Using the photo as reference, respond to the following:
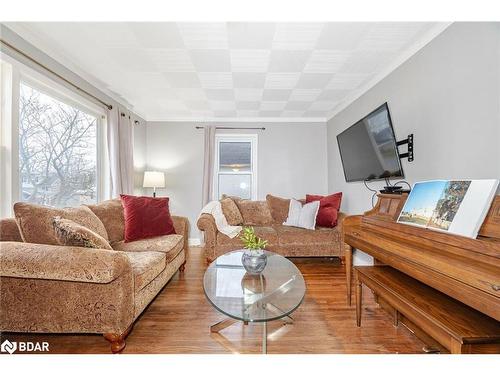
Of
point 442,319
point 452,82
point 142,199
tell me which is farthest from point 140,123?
→ point 442,319

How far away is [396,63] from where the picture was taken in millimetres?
2416

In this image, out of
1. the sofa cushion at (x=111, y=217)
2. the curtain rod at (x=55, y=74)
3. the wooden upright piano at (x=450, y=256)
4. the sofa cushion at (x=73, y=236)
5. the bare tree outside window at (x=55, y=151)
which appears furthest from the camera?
the sofa cushion at (x=111, y=217)

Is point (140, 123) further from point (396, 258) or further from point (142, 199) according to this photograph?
point (396, 258)

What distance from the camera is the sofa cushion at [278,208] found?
3.81 m

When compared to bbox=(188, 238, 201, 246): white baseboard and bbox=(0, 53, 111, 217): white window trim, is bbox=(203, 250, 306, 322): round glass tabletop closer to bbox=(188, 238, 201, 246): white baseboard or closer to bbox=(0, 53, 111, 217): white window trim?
bbox=(0, 53, 111, 217): white window trim

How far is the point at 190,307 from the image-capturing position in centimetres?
204

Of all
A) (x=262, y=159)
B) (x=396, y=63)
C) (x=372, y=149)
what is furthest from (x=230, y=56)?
(x=262, y=159)

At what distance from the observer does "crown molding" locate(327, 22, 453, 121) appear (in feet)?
6.24

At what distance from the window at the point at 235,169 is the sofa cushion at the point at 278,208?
28.8 inches

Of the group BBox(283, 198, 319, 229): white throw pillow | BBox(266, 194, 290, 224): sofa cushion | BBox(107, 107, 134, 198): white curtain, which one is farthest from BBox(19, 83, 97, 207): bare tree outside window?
BBox(283, 198, 319, 229): white throw pillow

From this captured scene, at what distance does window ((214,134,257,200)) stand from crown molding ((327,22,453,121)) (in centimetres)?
180

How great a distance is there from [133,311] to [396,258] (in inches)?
67.0
